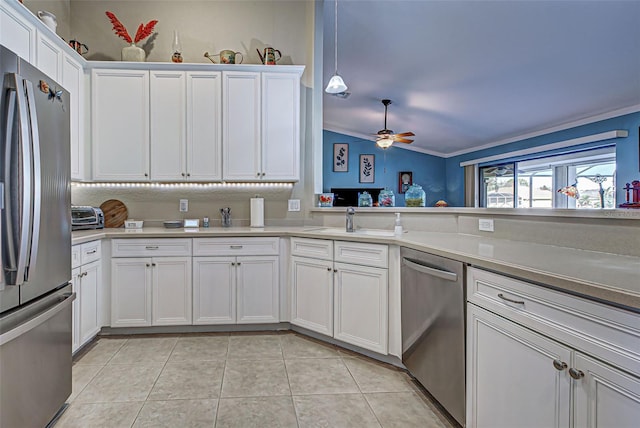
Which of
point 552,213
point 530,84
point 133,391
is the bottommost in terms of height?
point 133,391

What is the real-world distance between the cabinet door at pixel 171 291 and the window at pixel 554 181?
528cm

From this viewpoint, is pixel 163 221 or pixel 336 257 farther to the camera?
pixel 163 221

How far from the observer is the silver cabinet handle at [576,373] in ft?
3.25

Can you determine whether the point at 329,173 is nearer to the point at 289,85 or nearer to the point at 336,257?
the point at 289,85

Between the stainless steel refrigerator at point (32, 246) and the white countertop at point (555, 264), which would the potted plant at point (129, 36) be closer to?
the stainless steel refrigerator at point (32, 246)

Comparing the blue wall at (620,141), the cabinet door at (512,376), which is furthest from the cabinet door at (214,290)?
the blue wall at (620,141)

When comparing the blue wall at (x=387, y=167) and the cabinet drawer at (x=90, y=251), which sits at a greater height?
the blue wall at (x=387, y=167)

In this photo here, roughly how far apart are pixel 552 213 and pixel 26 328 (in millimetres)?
2389

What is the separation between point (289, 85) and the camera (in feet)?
10.7

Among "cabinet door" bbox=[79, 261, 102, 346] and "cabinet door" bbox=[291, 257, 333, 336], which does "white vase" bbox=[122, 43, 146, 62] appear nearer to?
"cabinet door" bbox=[79, 261, 102, 346]

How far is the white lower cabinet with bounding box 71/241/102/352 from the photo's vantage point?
238 cm

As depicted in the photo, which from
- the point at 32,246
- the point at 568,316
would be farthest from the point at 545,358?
the point at 32,246

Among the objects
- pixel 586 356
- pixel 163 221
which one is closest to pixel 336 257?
pixel 586 356

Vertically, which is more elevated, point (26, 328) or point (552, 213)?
point (552, 213)
